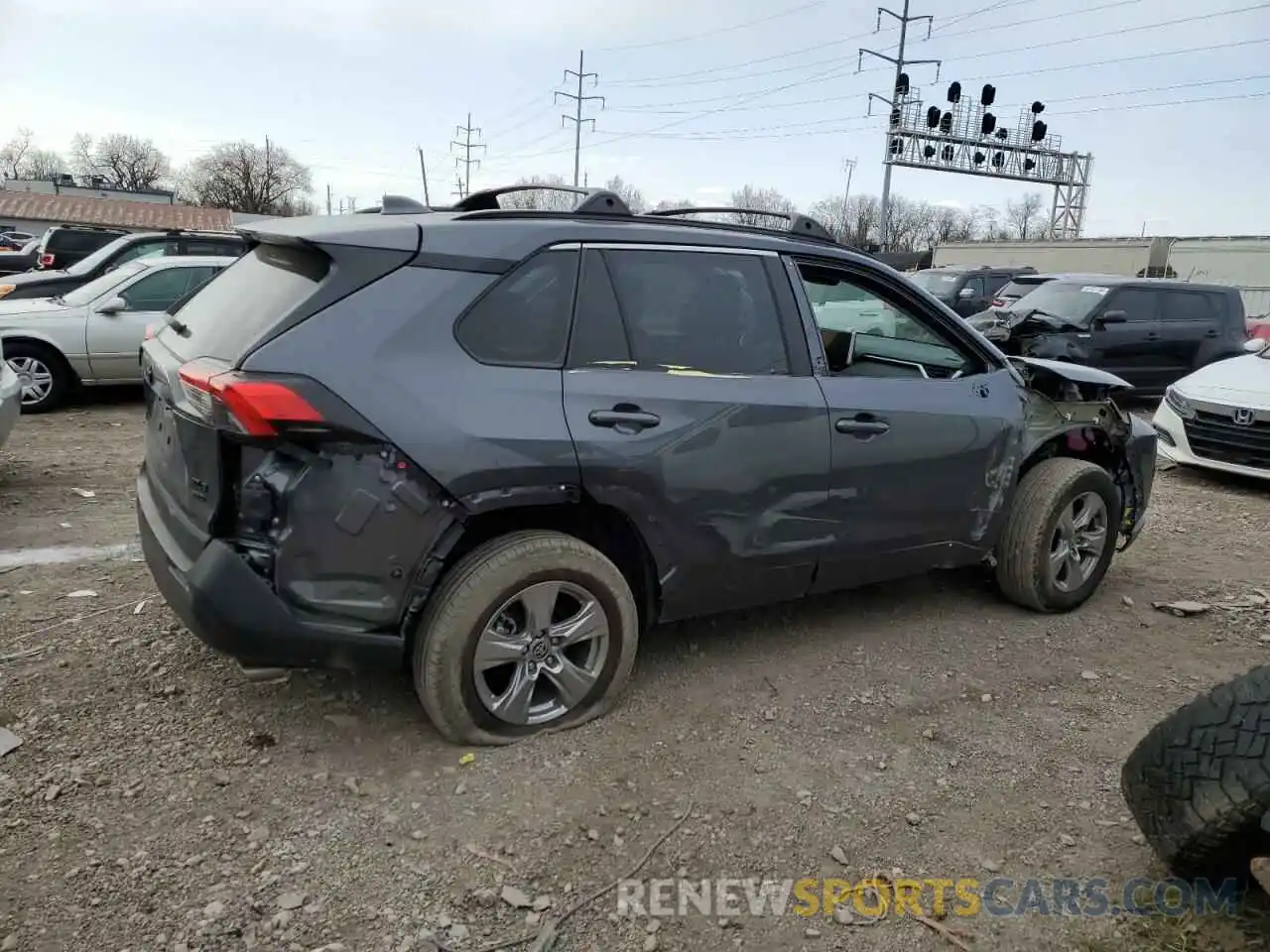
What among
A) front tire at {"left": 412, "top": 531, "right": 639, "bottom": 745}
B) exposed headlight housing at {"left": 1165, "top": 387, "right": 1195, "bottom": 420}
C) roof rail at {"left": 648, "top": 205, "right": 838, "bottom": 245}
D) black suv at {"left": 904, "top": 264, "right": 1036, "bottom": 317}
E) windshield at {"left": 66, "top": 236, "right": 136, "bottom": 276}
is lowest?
front tire at {"left": 412, "top": 531, "right": 639, "bottom": 745}

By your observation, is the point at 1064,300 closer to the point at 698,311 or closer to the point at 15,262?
the point at 698,311

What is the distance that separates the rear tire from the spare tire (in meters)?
9.42

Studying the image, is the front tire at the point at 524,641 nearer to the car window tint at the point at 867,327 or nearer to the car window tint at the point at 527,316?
the car window tint at the point at 527,316

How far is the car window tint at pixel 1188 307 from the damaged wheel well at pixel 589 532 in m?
10.8

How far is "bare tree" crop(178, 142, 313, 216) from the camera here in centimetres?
8706

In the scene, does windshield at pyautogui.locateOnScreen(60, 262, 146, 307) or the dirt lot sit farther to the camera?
windshield at pyautogui.locateOnScreen(60, 262, 146, 307)

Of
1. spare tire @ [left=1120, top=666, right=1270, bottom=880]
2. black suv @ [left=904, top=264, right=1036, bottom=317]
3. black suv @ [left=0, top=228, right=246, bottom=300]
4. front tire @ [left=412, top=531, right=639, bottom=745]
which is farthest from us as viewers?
black suv @ [left=904, top=264, right=1036, bottom=317]

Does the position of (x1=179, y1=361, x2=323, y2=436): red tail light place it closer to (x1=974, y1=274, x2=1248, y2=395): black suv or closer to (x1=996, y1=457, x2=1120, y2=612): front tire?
(x1=996, y1=457, x2=1120, y2=612): front tire

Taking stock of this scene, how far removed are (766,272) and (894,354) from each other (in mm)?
964

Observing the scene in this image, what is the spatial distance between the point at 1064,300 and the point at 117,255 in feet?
37.7

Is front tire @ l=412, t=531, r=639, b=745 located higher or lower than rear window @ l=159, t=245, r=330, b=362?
lower

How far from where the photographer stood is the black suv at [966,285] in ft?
57.7

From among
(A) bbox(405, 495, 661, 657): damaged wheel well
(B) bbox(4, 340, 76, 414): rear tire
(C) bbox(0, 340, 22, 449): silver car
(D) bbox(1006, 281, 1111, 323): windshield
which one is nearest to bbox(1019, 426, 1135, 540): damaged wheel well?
(A) bbox(405, 495, 661, 657): damaged wheel well

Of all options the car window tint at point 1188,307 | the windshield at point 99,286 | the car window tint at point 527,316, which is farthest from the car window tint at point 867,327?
the car window tint at point 1188,307
